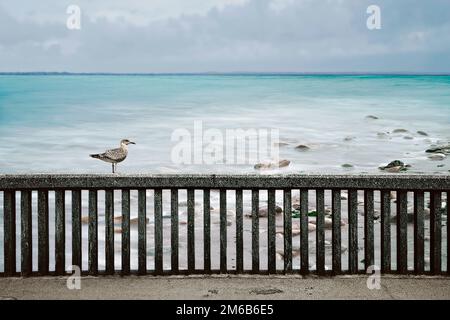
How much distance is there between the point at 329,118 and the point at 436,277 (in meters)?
38.7

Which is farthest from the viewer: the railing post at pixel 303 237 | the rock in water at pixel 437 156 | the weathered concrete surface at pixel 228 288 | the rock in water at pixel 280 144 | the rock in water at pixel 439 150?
the rock in water at pixel 280 144

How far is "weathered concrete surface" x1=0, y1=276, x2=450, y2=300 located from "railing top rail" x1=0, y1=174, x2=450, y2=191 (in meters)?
0.69

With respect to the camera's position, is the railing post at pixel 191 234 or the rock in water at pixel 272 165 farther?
the rock in water at pixel 272 165

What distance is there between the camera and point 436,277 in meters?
5.27

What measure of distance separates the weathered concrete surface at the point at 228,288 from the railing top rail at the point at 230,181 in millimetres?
695

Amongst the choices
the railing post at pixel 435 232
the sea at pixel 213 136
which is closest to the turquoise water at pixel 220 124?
the sea at pixel 213 136

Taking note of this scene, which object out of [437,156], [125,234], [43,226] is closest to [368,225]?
[125,234]

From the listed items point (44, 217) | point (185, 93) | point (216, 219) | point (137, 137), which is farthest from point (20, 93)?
point (44, 217)

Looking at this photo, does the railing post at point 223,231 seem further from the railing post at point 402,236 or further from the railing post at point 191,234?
the railing post at point 402,236

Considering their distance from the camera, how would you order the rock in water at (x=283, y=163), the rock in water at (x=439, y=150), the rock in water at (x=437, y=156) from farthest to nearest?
the rock in water at (x=439, y=150)
the rock in water at (x=437, y=156)
the rock in water at (x=283, y=163)

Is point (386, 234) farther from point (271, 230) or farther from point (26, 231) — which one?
point (26, 231)

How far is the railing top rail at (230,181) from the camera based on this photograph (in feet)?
16.9

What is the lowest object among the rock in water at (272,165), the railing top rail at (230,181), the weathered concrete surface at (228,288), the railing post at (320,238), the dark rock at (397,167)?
the rock in water at (272,165)

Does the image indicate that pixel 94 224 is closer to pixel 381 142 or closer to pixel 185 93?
pixel 381 142
